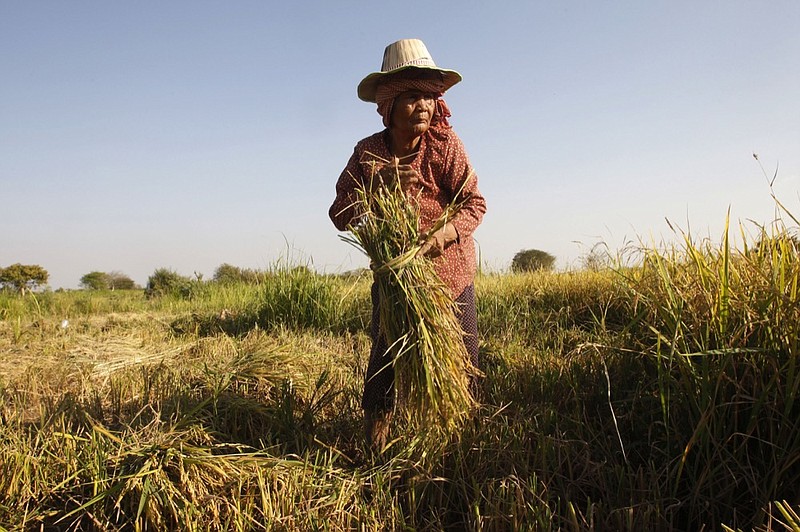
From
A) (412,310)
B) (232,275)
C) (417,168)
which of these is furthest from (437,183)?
(232,275)

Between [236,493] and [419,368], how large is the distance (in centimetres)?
73

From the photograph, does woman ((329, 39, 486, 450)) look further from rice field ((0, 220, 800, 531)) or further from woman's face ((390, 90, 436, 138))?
rice field ((0, 220, 800, 531))

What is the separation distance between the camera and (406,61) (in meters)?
2.21

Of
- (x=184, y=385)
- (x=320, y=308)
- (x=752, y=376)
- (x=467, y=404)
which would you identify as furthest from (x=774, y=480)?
(x=320, y=308)

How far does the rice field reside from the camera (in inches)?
68.4

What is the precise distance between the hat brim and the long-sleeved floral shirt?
185mm

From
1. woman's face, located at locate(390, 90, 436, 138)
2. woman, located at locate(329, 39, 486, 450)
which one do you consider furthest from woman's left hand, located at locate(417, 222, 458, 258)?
woman's face, located at locate(390, 90, 436, 138)

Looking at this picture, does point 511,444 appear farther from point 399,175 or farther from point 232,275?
point 232,275

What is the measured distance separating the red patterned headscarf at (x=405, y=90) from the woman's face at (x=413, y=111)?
0.02 m

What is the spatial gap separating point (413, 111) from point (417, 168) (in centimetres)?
23

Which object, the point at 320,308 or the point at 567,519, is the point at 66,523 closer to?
the point at 567,519

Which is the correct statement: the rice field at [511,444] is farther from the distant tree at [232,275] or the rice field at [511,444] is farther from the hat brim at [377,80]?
the distant tree at [232,275]

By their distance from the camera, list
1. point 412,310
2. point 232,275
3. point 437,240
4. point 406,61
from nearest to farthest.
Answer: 1. point 412,310
2. point 437,240
3. point 406,61
4. point 232,275

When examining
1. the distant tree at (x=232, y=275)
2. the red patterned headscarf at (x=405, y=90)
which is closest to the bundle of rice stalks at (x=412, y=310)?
the red patterned headscarf at (x=405, y=90)
